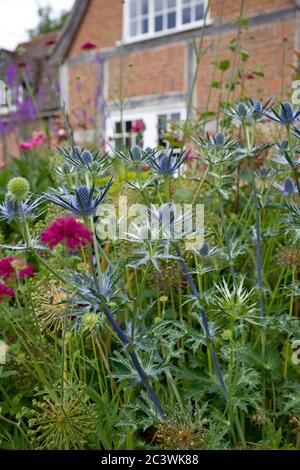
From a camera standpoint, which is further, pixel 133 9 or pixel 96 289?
pixel 133 9

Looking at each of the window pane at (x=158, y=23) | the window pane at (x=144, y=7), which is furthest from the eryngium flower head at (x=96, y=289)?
the window pane at (x=144, y=7)

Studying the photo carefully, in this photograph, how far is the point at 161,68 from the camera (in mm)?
8648

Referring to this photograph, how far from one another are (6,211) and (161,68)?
26.7ft

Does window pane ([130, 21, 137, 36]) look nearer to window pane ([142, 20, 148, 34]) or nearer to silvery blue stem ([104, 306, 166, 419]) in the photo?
window pane ([142, 20, 148, 34])

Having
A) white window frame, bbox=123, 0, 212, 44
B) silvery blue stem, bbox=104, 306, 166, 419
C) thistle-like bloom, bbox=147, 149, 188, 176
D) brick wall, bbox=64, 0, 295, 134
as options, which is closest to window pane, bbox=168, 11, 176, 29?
white window frame, bbox=123, 0, 212, 44

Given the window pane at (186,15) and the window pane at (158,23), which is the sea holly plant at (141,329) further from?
the window pane at (158,23)

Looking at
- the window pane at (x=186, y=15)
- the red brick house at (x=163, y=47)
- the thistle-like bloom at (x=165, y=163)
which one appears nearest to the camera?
the thistle-like bloom at (x=165, y=163)

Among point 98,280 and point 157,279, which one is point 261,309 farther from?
point 98,280

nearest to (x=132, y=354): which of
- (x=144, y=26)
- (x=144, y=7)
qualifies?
(x=144, y=26)

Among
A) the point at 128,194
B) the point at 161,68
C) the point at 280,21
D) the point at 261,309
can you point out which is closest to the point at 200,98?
the point at 161,68

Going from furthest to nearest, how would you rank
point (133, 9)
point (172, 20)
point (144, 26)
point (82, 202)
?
point (133, 9) < point (144, 26) < point (172, 20) < point (82, 202)
